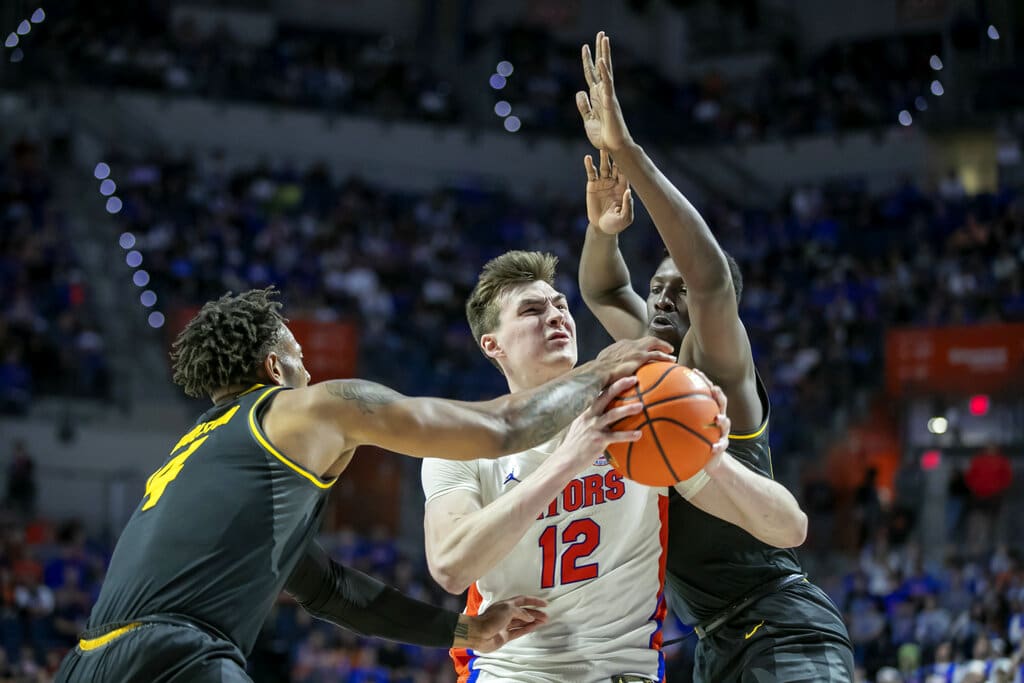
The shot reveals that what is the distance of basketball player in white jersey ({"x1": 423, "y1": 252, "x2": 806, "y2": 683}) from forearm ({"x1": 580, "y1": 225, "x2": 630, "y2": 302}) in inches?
28.4

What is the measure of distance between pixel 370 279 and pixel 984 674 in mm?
13262

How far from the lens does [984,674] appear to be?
9500mm

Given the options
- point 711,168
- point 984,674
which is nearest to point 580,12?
point 711,168

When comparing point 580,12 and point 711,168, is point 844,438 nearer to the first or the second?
point 711,168

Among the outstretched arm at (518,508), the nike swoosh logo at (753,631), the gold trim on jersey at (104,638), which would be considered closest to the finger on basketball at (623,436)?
the outstretched arm at (518,508)

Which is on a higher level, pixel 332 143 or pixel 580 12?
pixel 580 12

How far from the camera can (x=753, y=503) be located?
14.3 feet

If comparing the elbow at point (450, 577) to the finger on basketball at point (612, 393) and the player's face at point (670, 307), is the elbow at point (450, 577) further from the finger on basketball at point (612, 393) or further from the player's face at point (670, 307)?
the player's face at point (670, 307)

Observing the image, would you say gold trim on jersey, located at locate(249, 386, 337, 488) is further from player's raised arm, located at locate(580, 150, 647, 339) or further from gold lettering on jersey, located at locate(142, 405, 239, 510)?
player's raised arm, located at locate(580, 150, 647, 339)

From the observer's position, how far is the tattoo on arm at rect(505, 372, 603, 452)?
12.9 feet

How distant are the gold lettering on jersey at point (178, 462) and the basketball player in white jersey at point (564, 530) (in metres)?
0.90

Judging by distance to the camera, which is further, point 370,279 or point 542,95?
point 542,95

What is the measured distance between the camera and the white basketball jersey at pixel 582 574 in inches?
183

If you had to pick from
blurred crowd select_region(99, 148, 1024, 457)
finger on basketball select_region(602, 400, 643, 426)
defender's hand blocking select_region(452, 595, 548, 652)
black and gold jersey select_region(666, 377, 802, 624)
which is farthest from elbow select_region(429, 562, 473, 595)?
blurred crowd select_region(99, 148, 1024, 457)
